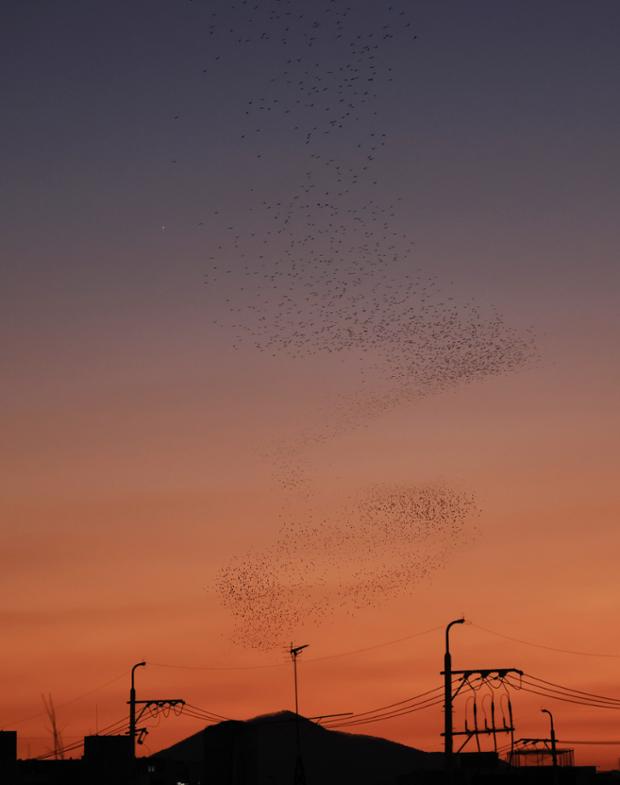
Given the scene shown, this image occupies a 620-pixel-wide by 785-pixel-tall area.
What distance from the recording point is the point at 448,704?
5781 cm

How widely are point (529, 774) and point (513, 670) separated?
160 feet

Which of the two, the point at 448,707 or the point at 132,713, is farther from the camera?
the point at 132,713

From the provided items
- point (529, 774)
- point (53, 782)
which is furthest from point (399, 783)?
point (53, 782)

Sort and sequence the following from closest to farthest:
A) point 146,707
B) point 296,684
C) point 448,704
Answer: point 448,704 → point 296,684 → point 146,707

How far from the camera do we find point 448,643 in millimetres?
60219

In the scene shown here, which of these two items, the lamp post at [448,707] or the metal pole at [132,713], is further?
the metal pole at [132,713]

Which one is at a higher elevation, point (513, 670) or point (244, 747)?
point (513, 670)

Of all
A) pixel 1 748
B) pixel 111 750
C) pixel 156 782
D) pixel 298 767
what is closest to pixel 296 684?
pixel 298 767

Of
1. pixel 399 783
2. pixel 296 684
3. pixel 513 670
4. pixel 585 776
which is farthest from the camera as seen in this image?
pixel 585 776

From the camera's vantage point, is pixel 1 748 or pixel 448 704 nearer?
pixel 448 704

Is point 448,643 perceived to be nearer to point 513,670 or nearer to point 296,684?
point 513,670

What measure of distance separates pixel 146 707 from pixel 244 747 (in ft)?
143

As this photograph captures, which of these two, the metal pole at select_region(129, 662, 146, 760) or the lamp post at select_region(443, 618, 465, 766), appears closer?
the lamp post at select_region(443, 618, 465, 766)

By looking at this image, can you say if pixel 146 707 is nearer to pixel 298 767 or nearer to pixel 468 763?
pixel 298 767
